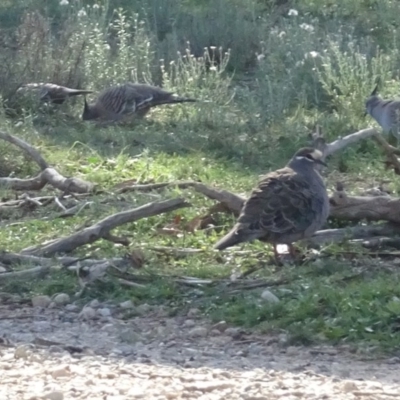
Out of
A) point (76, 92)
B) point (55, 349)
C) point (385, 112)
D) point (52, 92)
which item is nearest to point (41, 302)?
point (55, 349)

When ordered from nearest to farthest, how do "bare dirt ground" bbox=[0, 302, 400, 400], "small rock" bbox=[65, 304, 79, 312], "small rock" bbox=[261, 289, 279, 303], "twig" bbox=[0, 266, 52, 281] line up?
"bare dirt ground" bbox=[0, 302, 400, 400], "small rock" bbox=[261, 289, 279, 303], "small rock" bbox=[65, 304, 79, 312], "twig" bbox=[0, 266, 52, 281]

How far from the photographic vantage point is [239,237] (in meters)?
7.64

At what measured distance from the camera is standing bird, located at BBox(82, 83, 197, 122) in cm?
1265

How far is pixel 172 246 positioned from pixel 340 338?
2.22m

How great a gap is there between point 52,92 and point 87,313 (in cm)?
640

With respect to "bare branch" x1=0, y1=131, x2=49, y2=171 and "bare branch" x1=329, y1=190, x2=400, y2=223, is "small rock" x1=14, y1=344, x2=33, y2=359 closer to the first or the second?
"bare branch" x1=329, y1=190, x2=400, y2=223

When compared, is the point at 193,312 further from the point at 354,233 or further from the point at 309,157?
the point at 309,157

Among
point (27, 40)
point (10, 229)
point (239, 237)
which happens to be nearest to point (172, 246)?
point (239, 237)

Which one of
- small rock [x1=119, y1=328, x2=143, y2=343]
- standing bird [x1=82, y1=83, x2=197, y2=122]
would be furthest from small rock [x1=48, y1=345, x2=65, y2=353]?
standing bird [x1=82, y1=83, x2=197, y2=122]

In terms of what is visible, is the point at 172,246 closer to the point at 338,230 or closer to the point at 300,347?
the point at 338,230

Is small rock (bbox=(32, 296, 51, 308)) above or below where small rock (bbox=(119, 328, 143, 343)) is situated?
below

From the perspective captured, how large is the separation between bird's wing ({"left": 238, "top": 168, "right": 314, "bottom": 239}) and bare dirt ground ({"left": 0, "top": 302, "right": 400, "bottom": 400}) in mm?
967

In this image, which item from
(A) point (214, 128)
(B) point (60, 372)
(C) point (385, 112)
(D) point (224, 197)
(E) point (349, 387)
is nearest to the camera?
(E) point (349, 387)

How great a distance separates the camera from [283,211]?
775cm
